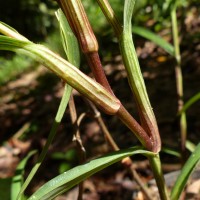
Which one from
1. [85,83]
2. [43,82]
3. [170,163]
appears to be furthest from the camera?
[43,82]

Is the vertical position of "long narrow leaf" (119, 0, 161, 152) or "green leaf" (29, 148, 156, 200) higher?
"long narrow leaf" (119, 0, 161, 152)

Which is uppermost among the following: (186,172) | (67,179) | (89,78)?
(89,78)

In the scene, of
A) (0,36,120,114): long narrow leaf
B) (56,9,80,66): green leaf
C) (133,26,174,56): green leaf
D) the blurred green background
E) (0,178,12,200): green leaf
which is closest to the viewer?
(0,36,120,114): long narrow leaf

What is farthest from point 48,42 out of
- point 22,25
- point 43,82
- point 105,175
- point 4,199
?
point 4,199

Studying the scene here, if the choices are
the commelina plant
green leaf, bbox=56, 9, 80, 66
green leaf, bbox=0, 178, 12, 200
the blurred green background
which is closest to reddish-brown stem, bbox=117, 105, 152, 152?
the commelina plant

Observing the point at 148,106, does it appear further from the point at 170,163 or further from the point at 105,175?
the point at 105,175

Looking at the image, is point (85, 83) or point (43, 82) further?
point (43, 82)

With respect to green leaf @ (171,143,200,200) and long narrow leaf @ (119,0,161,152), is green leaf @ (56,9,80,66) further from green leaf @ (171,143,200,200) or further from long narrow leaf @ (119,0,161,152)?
green leaf @ (171,143,200,200)

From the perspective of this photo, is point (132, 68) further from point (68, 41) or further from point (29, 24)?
point (29, 24)

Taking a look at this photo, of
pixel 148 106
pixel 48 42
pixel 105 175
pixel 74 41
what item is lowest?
pixel 105 175

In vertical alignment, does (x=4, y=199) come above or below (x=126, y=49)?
below

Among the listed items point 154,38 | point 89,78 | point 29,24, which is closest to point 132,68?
point 89,78
